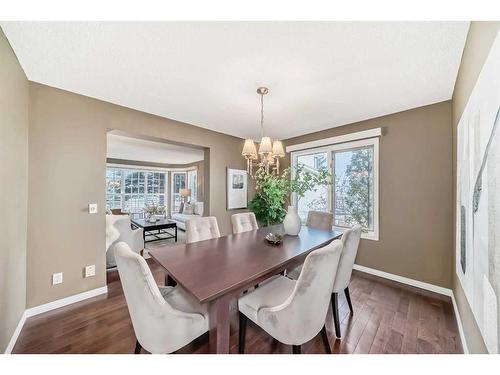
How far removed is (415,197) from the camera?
2578 mm

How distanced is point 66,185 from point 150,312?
1955mm

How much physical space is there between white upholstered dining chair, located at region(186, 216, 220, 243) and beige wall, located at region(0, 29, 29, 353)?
4.31 feet

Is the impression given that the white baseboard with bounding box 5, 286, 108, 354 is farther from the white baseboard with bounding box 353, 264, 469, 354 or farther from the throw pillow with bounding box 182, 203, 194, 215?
the throw pillow with bounding box 182, 203, 194, 215

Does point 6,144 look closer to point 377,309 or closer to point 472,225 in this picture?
point 472,225

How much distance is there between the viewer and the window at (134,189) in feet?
22.3

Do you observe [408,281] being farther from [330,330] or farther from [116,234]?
[116,234]

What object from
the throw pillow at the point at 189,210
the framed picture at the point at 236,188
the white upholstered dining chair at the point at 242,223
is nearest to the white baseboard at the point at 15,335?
the white upholstered dining chair at the point at 242,223

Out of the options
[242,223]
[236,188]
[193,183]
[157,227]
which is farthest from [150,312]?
[193,183]

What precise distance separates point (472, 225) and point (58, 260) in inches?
140

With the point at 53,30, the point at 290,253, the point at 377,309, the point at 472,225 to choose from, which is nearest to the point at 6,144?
the point at 53,30

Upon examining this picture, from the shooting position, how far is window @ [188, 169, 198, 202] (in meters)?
7.37

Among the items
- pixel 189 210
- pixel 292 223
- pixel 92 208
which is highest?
pixel 92 208

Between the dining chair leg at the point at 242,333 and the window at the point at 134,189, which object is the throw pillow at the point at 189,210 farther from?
the dining chair leg at the point at 242,333

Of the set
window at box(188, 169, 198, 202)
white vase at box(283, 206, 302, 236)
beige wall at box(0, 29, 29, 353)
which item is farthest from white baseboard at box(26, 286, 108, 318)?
window at box(188, 169, 198, 202)
